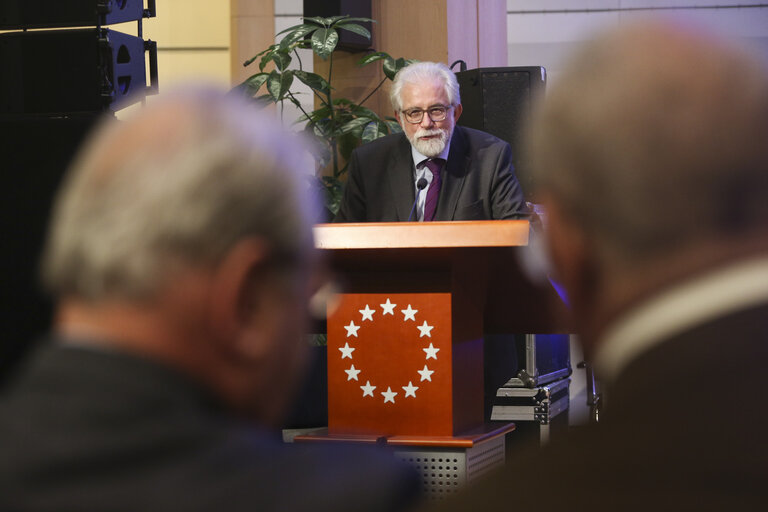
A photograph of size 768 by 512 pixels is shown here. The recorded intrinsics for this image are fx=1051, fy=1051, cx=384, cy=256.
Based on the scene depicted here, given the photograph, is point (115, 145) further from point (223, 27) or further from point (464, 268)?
point (223, 27)

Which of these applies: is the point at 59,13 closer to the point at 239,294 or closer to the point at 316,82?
the point at 316,82

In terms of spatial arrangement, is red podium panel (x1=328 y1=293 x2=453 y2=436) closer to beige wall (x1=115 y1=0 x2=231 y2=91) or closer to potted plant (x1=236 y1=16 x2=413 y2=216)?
potted plant (x1=236 y1=16 x2=413 y2=216)

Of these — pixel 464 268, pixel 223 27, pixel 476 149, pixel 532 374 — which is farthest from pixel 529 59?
pixel 464 268

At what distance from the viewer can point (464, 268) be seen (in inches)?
92.3

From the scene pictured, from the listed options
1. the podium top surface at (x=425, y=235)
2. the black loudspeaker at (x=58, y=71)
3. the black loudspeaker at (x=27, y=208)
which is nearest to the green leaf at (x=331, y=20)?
the black loudspeaker at (x=58, y=71)

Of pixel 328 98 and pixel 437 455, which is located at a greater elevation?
pixel 328 98

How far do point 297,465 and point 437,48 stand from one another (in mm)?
5016

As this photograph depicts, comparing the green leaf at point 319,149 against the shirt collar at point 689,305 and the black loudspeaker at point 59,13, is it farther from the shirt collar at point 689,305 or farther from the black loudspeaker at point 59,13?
the shirt collar at point 689,305

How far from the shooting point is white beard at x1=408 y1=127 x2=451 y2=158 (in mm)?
3596

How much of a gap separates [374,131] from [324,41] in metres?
0.46

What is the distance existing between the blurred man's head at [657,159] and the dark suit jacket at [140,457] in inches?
6.9

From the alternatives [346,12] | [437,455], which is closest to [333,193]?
[346,12]

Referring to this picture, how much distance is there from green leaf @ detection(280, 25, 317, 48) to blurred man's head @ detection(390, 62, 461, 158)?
1129mm

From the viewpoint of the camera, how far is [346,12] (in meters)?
5.05
